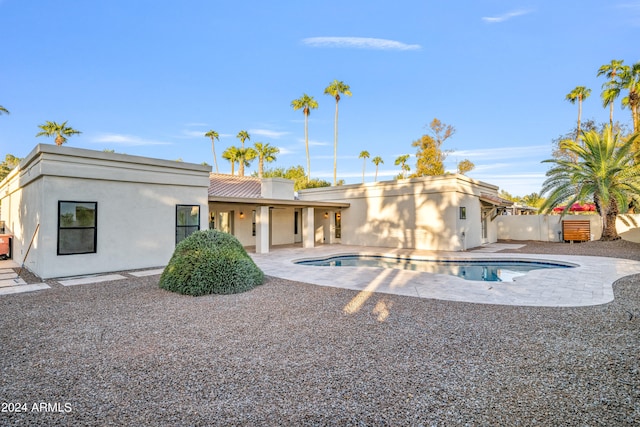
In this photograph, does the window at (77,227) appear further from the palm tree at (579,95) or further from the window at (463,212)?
the palm tree at (579,95)

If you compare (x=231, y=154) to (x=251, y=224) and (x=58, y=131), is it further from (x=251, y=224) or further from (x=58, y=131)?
(x=251, y=224)

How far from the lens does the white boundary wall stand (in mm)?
18219

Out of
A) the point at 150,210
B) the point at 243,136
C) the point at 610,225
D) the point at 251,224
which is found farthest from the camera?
the point at 243,136

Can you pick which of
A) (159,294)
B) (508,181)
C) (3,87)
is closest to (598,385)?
(159,294)

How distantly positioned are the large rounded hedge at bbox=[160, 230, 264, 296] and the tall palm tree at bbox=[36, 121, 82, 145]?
92.0 feet

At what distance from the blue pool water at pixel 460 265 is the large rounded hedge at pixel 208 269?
5.39 meters

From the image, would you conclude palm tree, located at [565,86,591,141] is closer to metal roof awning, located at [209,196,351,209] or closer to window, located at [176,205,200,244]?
metal roof awning, located at [209,196,351,209]

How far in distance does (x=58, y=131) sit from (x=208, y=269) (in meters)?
29.8

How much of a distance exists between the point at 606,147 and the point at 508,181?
1842 cm

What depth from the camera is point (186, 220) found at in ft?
37.6

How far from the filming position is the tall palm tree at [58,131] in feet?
88.6

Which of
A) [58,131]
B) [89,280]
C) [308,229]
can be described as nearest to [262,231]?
[308,229]

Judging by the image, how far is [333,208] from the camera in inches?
780

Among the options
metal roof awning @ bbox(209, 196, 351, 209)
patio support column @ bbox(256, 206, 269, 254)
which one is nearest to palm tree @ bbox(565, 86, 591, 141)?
metal roof awning @ bbox(209, 196, 351, 209)
